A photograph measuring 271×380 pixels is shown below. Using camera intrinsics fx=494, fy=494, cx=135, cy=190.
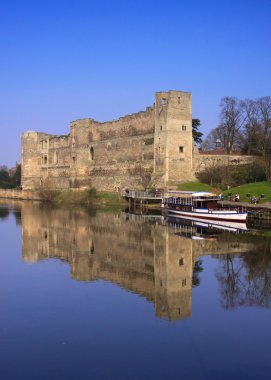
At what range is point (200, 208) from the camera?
3148cm

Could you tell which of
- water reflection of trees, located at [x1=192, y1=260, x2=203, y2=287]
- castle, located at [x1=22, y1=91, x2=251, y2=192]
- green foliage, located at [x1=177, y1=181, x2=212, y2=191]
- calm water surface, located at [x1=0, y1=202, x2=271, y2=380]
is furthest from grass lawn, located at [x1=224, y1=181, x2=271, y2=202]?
water reflection of trees, located at [x1=192, y1=260, x2=203, y2=287]

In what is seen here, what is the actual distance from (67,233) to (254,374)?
17742 millimetres

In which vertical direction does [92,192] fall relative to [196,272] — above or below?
above

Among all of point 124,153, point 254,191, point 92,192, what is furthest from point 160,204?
point 92,192

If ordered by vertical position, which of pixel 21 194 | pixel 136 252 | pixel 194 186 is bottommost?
pixel 136 252

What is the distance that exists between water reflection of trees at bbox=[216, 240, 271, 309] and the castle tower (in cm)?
2244

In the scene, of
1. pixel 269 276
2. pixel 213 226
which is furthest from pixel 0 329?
pixel 213 226

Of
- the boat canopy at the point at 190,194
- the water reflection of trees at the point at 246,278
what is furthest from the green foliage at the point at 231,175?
the water reflection of trees at the point at 246,278

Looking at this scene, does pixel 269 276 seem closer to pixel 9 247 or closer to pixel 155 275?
pixel 155 275

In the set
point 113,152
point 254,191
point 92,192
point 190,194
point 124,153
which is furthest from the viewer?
point 113,152

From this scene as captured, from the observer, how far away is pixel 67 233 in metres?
24.4

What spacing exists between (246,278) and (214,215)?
633 inches

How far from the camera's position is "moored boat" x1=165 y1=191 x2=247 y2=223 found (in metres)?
28.0

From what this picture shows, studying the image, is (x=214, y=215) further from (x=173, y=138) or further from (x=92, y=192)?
(x=92, y=192)
